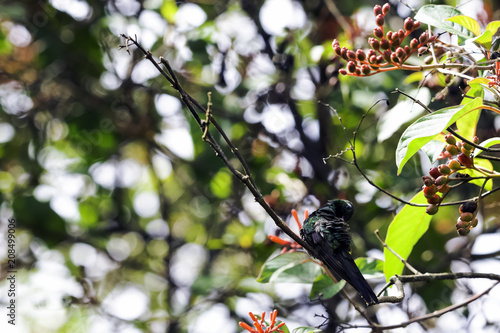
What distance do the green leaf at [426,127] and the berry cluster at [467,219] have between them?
264 millimetres

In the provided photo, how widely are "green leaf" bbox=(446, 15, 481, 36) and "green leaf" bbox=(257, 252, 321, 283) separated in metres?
0.97

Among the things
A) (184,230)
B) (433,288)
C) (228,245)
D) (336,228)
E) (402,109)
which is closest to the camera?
(336,228)

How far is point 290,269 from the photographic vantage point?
1.99 metres

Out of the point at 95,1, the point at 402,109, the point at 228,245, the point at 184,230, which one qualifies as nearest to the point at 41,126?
the point at 95,1

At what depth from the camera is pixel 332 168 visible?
10.6 feet

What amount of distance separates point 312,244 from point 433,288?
1453 millimetres

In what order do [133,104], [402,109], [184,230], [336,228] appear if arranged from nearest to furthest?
1. [336,228]
2. [402,109]
3. [133,104]
4. [184,230]

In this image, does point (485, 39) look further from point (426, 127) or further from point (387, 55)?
point (426, 127)

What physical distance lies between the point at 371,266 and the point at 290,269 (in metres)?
0.30

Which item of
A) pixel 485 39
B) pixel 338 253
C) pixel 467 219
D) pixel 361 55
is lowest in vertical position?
pixel 467 219

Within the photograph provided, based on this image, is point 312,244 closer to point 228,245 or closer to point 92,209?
point 228,245

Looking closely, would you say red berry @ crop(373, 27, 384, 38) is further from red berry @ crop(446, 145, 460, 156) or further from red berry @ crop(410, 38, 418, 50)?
red berry @ crop(446, 145, 460, 156)

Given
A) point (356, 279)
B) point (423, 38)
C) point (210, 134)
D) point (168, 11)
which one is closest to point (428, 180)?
point (356, 279)

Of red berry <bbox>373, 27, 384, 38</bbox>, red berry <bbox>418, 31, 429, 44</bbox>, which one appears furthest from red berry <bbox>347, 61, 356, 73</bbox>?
red berry <bbox>418, 31, 429, 44</bbox>
